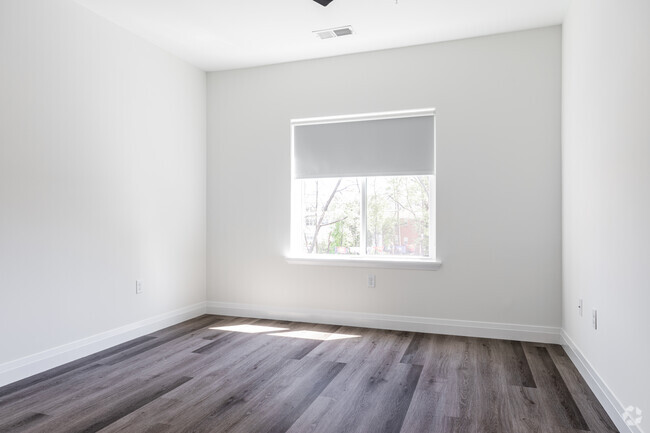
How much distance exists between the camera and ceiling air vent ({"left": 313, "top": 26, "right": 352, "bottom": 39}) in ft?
12.3

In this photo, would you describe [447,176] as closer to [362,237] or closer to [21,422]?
[362,237]

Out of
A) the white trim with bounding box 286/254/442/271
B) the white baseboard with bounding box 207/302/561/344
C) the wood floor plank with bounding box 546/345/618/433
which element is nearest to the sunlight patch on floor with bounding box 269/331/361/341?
the white baseboard with bounding box 207/302/561/344

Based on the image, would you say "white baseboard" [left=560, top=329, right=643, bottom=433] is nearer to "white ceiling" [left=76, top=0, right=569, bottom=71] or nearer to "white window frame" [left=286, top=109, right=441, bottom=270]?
"white window frame" [left=286, top=109, right=441, bottom=270]

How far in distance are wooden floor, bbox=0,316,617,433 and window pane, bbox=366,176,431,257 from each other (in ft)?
2.89

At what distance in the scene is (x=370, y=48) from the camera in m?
4.18

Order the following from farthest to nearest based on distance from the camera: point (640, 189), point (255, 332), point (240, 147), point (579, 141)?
point (240, 147)
point (255, 332)
point (579, 141)
point (640, 189)

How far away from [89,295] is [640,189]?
363 centimetres

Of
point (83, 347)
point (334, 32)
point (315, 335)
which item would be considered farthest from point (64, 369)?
point (334, 32)

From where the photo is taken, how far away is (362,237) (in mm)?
4352

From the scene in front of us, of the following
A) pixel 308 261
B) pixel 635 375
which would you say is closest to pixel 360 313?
pixel 308 261

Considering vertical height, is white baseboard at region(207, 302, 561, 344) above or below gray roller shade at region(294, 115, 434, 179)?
below

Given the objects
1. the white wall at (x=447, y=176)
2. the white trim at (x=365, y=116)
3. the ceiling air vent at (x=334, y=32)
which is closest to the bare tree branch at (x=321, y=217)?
the white wall at (x=447, y=176)

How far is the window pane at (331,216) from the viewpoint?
441 centimetres

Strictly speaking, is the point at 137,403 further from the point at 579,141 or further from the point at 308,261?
the point at 579,141
